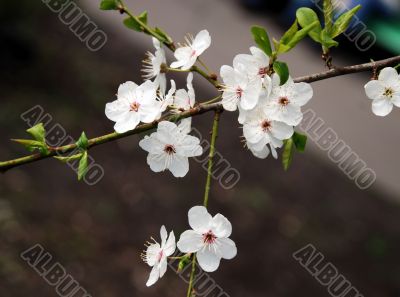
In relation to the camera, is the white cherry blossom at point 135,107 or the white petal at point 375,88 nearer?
the white cherry blossom at point 135,107

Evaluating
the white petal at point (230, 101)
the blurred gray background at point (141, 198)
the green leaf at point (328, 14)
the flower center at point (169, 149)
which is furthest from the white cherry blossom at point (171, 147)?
the blurred gray background at point (141, 198)

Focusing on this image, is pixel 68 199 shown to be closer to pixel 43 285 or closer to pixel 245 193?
pixel 43 285

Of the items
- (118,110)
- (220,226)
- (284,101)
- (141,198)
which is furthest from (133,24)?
(141,198)

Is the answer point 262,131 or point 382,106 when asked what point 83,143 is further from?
point 382,106

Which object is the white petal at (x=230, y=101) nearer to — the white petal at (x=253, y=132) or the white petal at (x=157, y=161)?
the white petal at (x=253, y=132)

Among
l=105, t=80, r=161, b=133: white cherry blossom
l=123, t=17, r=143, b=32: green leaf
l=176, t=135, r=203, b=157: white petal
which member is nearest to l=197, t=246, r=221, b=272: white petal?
l=176, t=135, r=203, b=157: white petal

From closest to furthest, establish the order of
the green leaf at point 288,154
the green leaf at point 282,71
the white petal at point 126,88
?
the green leaf at point 282,71
the white petal at point 126,88
the green leaf at point 288,154

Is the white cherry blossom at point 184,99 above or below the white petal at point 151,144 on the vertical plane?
above
